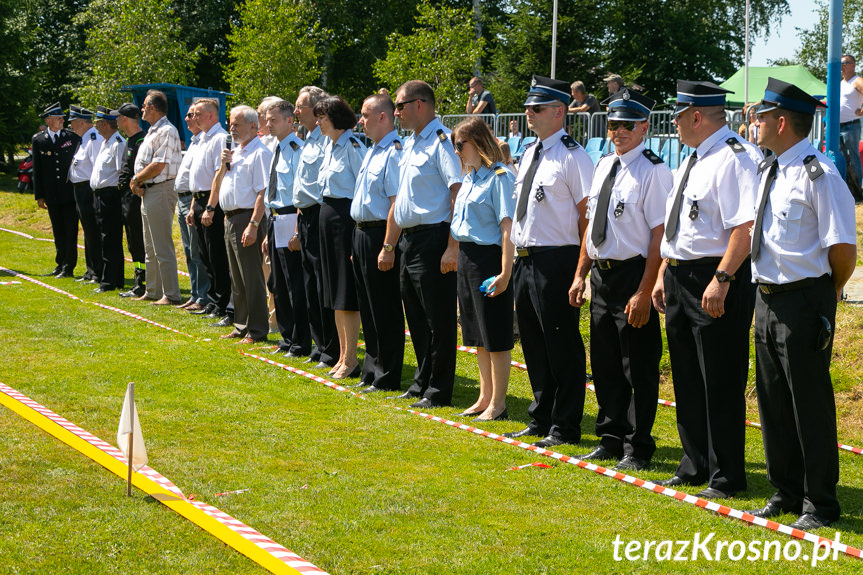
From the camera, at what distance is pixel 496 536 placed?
5242 mm

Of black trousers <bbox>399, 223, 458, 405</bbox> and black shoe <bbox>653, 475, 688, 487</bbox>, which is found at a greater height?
black trousers <bbox>399, 223, 458, 405</bbox>

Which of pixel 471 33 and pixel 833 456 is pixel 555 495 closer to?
pixel 833 456

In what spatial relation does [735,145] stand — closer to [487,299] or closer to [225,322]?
[487,299]

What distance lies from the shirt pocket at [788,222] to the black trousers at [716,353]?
19.5 inches

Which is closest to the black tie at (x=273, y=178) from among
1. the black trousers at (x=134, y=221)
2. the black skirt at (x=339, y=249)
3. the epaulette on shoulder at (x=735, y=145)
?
the black skirt at (x=339, y=249)

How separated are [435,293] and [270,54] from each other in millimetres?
28965

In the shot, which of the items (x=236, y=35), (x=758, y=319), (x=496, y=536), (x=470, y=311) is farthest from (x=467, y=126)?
(x=236, y=35)

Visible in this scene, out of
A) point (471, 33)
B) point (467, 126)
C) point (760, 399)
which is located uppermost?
point (471, 33)

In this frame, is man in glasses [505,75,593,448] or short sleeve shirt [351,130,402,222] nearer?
man in glasses [505,75,593,448]

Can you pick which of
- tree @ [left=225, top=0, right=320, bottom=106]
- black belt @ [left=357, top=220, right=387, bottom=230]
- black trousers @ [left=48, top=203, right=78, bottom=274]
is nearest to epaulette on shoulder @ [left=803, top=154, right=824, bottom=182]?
black belt @ [left=357, top=220, right=387, bottom=230]

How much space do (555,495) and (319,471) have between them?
4.79 feet

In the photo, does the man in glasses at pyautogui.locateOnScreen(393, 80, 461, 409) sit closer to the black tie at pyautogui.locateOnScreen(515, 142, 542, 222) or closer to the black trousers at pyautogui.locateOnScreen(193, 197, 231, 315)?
the black tie at pyautogui.locateOnScreen(515, 142, 542, 222)

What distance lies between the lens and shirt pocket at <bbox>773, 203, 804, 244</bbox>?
17.3 feet

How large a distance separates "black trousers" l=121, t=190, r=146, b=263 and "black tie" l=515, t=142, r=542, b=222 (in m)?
8.42
